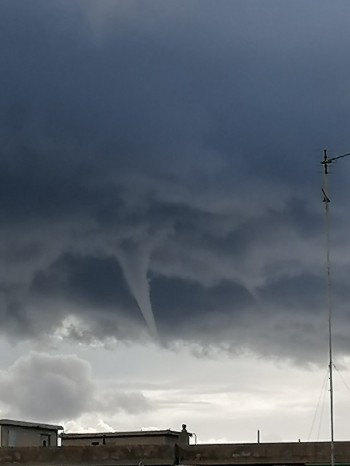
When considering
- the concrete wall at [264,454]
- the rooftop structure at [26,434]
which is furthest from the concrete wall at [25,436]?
the concrete wall at [264,454]

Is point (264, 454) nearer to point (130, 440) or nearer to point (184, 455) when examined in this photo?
point (184, 455)

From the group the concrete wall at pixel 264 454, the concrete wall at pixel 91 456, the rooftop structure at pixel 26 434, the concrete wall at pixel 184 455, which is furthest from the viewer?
the rooftop structure at pixel 26 434

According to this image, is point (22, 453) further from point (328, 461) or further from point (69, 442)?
point (328, 461)

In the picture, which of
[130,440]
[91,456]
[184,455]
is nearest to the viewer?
[184,455]

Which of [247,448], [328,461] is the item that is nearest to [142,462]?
[247,448]

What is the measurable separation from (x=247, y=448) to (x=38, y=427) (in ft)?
63.1

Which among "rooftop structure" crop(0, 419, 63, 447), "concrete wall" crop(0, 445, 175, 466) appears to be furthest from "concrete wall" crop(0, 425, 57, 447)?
"concrete wall" crop(0, 445, 175, 466)

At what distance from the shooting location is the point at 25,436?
67312 millimetres

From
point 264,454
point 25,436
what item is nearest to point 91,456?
point 264,454

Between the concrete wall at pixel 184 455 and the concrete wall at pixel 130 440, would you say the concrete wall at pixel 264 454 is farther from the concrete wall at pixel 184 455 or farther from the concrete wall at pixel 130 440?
the concrete wall at pixel 130 440

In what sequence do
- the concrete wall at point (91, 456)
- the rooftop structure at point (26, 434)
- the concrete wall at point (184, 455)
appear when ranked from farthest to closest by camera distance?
the rooftop structure at point (26, 434)
the concrete wall at point (91, 456)
the concrete wall at point (184, 455)

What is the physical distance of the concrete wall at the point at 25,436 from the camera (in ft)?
215

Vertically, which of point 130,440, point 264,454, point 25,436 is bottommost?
point 264,454

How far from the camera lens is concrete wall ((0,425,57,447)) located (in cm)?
6550
